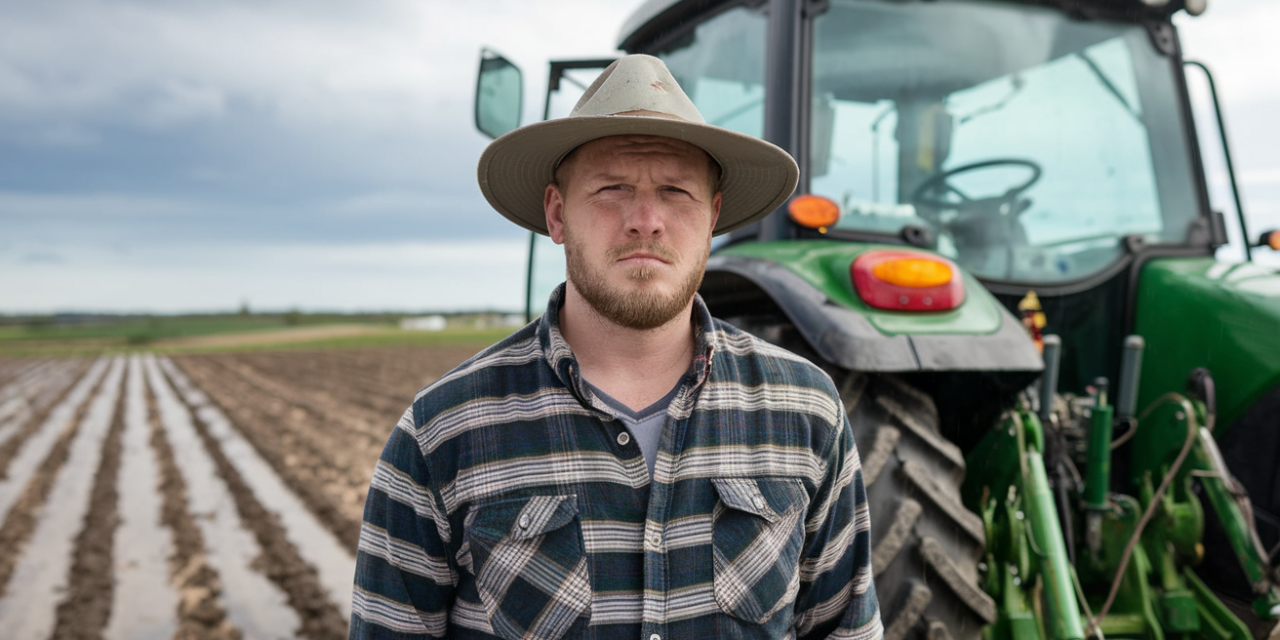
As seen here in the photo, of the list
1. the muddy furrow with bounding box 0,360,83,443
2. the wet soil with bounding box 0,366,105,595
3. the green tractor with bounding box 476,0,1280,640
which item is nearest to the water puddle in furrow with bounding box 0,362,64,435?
the muddy furrow with bounding box 0,360,83,443

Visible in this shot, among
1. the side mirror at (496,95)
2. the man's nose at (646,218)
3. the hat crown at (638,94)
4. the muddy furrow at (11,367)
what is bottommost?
the muddy furrow at (11,367)

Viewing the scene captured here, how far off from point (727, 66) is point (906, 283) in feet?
3.48

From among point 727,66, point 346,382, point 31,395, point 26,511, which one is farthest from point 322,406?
point 727,66

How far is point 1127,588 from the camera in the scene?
2354 millimetres

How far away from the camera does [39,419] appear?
38.8 ft

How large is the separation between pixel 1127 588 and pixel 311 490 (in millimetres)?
5728

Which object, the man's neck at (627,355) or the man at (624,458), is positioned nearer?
A: the man at (624,458)

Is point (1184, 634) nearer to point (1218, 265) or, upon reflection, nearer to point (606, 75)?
point (1218, 265)

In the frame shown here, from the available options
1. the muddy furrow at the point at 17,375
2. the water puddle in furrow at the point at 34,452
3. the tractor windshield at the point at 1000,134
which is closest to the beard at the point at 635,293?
the tractor windshield at the point at 1000,134

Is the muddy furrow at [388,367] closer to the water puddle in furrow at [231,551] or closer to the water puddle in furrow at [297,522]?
the water puddle in furrow at [297,522]

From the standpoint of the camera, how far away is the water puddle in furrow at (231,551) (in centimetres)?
407

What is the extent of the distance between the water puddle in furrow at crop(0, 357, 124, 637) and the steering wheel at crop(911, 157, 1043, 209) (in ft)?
13.2

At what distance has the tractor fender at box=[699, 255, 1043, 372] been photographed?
191cm

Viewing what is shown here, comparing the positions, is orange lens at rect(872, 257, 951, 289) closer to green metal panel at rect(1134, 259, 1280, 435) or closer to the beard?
the beard
